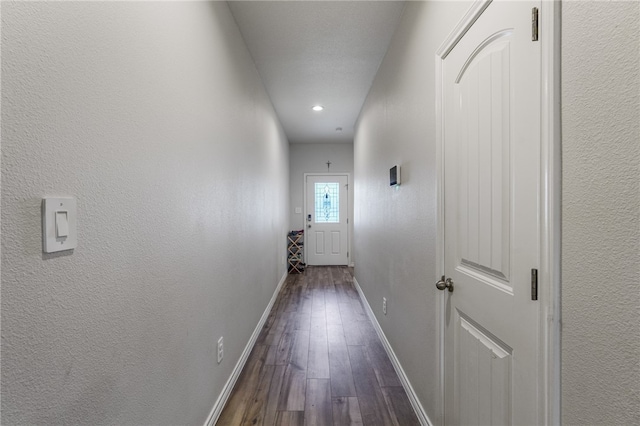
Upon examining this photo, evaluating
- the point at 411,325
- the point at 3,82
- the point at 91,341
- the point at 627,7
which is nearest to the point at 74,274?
the point at 91,341

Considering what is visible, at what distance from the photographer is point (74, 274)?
708 millimetres

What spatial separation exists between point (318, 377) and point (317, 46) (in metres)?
2.50

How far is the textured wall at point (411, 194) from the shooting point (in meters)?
1.48

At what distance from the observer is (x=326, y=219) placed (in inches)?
233

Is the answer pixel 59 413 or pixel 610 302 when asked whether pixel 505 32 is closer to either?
pixel 610 302

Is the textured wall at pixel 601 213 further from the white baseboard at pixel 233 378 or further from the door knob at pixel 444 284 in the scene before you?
the white baseboard at pixel 233 378

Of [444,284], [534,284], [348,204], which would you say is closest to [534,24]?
[534,284]

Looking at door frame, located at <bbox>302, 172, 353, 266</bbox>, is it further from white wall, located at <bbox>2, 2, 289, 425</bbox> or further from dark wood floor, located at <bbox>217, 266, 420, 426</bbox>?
white wall, located at <bbox>2, 2, 289, 425</bbox>

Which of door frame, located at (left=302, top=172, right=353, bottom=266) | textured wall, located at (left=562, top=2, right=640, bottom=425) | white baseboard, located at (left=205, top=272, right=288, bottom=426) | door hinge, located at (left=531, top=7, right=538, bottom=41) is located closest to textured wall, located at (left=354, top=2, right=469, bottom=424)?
door hinge, located at (left=531, top=7, right=538, bottom=41)

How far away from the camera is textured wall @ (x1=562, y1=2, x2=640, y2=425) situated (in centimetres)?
58

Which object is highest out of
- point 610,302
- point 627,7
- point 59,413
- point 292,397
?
point 627,7

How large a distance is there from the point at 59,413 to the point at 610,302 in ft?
4.00

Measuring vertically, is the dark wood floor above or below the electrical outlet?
below

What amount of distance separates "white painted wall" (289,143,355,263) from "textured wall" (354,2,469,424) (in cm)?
304
